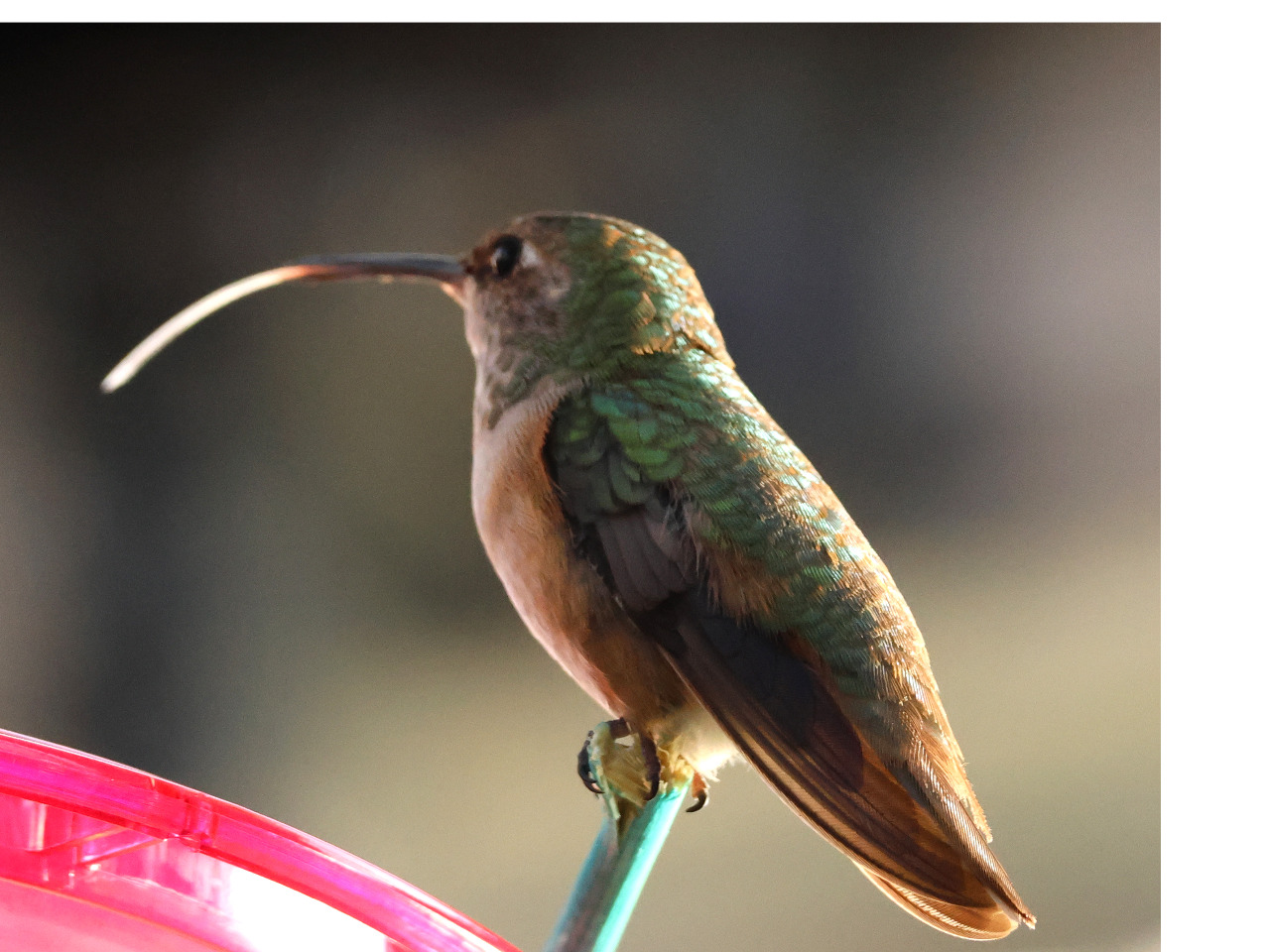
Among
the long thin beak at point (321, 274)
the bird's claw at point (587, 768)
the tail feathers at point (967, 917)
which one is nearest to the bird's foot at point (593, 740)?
the bird's claw at point (587, 768)

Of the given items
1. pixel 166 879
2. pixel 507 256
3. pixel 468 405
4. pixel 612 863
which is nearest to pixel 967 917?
pixel 612 863

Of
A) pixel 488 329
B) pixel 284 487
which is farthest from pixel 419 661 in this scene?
pixel 488 329

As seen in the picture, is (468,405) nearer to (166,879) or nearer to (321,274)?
(321,274)

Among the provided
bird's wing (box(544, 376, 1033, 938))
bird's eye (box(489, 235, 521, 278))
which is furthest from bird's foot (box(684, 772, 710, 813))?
bird's eye (box(489, 235, 521, 278))

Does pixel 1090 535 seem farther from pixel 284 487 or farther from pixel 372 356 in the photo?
pixel 284 487

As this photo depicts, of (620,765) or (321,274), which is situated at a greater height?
(321,274)
